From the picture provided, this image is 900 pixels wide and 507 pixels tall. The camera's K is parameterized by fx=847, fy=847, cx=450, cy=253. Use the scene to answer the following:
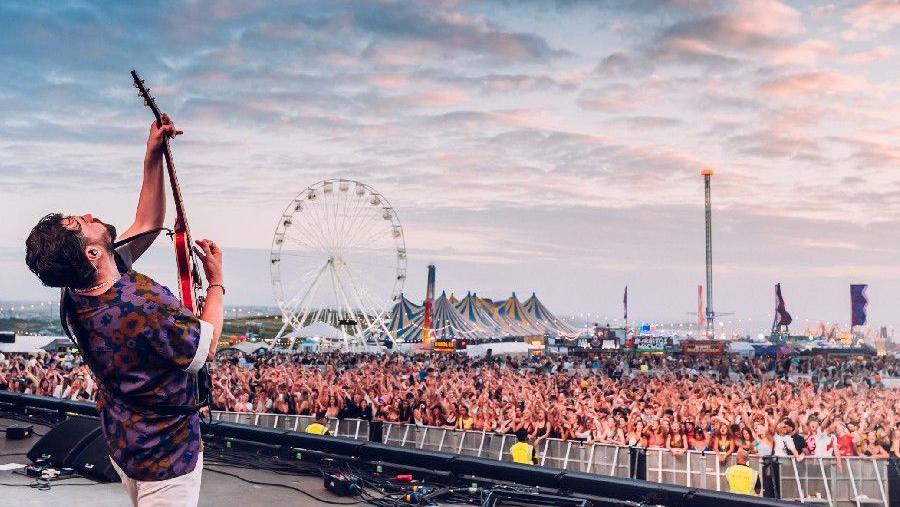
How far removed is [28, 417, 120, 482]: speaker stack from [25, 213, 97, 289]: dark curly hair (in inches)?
168

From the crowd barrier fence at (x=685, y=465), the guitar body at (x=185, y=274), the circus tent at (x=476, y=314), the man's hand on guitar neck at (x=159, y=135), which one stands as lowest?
the crowd barrier fence at (x=685, y=465)

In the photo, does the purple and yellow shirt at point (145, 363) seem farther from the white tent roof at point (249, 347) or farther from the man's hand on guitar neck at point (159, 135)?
the white tent roof at point (249, 347)

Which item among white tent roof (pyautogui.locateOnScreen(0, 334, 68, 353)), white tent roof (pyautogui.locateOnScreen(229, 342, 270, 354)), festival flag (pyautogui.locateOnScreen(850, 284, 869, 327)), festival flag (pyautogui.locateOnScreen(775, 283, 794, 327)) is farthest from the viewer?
festival flag (pyautogui.locateOnScreen(775, 283, 794, 327))

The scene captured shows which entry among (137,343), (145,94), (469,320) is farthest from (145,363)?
(469,320)

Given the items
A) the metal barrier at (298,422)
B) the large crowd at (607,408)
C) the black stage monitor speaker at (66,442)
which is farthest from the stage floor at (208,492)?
the metal barrier at (298,422)

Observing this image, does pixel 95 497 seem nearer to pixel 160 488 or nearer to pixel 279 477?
pixel 279 477

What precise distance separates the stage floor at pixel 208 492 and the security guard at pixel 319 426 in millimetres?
4831

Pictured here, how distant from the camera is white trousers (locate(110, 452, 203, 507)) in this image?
3170 millimetres

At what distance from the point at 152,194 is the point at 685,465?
976cm

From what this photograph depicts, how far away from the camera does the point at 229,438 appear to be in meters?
8.34

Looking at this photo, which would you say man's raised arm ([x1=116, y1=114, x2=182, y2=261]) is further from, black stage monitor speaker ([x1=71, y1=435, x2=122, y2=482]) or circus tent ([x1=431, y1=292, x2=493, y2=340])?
circus tent ([x1=431, y1=292, x2=493, y2=340])

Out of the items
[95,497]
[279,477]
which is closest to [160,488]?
[95,497]

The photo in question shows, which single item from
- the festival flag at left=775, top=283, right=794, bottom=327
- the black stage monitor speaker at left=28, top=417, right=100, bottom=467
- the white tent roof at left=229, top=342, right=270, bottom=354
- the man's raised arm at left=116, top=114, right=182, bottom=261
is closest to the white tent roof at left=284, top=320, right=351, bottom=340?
the white tent roof at left=229, top=342, right=270, bottom=354

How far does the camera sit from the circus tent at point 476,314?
423 feet
